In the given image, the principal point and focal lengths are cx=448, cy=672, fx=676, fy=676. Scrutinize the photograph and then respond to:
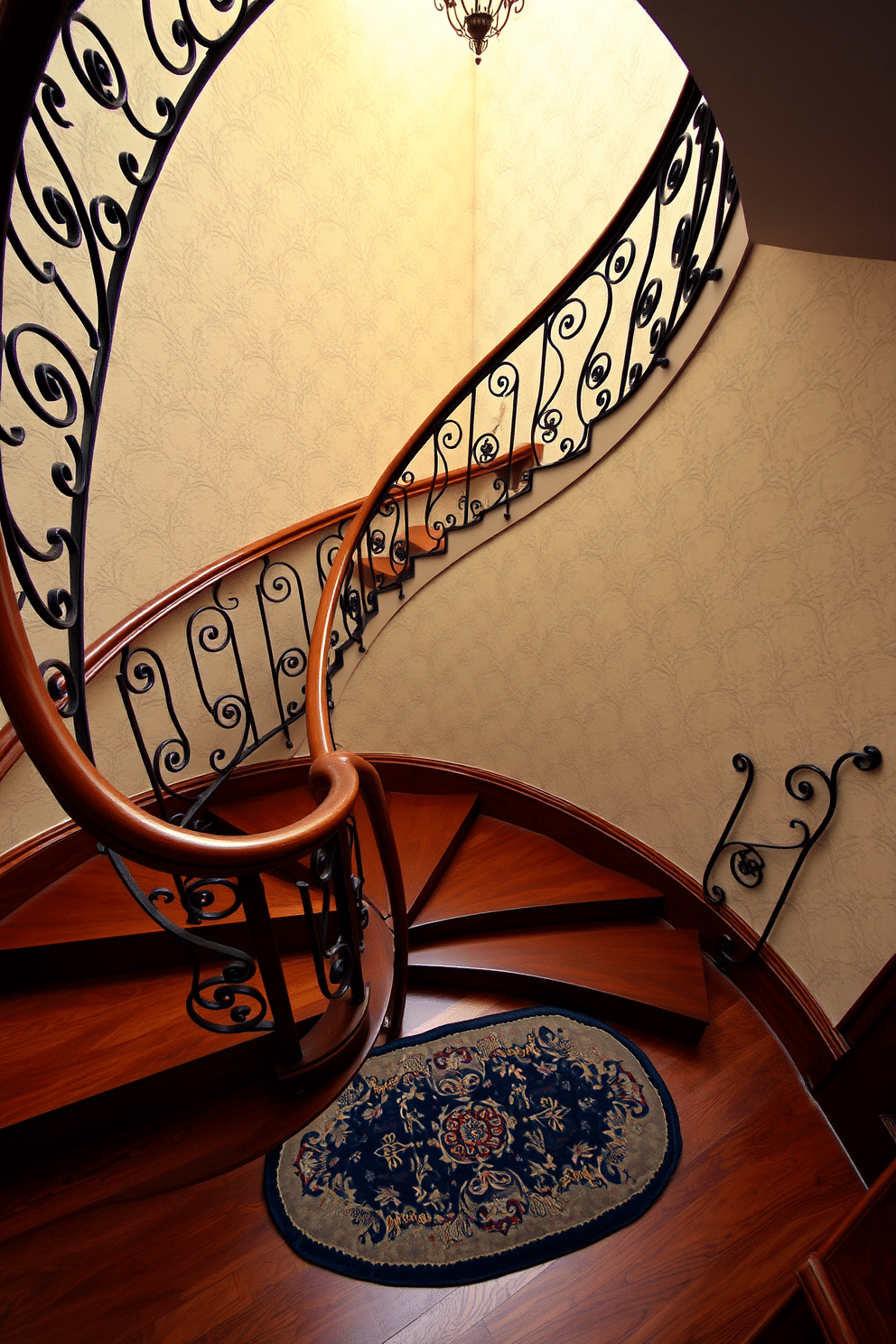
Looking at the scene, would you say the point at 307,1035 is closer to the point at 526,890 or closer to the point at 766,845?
the point at 526,890

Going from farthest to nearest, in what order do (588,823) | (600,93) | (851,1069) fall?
(600,93) → (588,823) → (851,1069)

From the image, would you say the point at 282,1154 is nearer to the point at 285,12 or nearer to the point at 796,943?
the point at 796,943

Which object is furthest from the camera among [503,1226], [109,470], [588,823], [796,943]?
[588,823]

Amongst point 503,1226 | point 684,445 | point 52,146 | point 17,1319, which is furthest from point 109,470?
point 503,1226

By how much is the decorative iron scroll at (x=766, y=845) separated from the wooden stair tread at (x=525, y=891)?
31 cm

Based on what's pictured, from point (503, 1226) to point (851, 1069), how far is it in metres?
1.07

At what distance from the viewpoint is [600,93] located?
3.55 metres

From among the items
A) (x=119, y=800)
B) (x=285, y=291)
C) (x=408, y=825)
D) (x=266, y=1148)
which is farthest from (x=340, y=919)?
(x=285, y=291)

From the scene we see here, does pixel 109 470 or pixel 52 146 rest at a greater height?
pixel 52 146

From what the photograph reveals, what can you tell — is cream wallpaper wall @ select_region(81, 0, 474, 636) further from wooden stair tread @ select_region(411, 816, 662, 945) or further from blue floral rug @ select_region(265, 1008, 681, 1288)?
blue floral rug @ select_region(265, 1008, 681, 1288)

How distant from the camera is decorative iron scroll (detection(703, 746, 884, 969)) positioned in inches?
79.3

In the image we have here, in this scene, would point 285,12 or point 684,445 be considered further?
point 285,12

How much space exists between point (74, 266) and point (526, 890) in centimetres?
283

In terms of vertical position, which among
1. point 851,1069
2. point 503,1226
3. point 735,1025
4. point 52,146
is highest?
point 52,146
